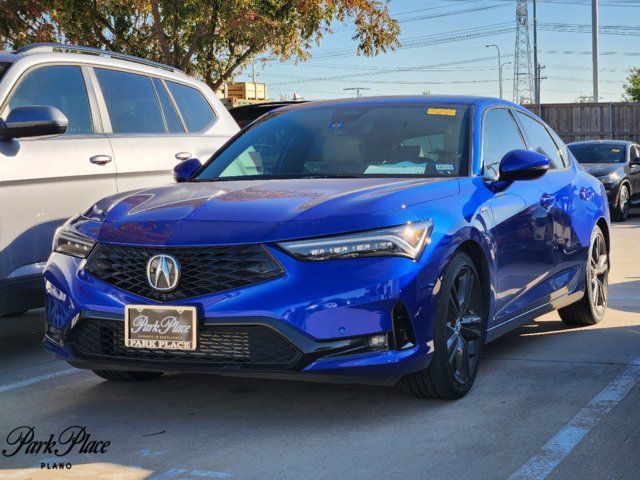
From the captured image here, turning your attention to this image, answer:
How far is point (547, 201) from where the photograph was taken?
6324mm

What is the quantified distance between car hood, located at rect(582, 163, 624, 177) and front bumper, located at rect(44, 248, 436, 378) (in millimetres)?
15836

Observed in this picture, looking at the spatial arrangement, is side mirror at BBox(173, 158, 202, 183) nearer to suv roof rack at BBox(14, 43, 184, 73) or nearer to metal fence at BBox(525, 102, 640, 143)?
suv roof rack at BBox(14, 43, 184, 73)

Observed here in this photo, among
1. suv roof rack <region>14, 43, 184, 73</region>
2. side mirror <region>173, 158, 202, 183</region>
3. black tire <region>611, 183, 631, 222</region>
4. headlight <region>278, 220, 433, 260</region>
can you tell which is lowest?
black tire <region>611, 183, 631, 222</region>

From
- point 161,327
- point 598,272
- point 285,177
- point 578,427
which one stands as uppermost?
point 285,177

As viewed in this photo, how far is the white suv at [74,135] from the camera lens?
242 inches

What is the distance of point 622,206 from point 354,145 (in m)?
14.7

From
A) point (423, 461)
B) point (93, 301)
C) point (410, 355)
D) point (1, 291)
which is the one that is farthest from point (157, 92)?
point (423, 461)

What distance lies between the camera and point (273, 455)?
434 centimetres

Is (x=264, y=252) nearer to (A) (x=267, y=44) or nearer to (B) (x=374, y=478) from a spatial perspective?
(B) (x=374, y=478)

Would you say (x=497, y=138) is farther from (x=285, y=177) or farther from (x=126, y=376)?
(x=126, y=376)

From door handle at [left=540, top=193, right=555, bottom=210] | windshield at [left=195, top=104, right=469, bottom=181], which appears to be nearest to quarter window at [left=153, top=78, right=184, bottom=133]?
windshield at [left=195, top=104, right=469, bottom=181]

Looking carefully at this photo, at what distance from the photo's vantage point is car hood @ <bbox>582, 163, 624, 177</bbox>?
19.8 metres

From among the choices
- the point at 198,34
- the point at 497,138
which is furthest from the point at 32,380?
the point at 198,34

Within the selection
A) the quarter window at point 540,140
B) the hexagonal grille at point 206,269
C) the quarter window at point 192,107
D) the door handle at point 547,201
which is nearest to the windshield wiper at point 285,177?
the hexagonal grille at point 206,269
